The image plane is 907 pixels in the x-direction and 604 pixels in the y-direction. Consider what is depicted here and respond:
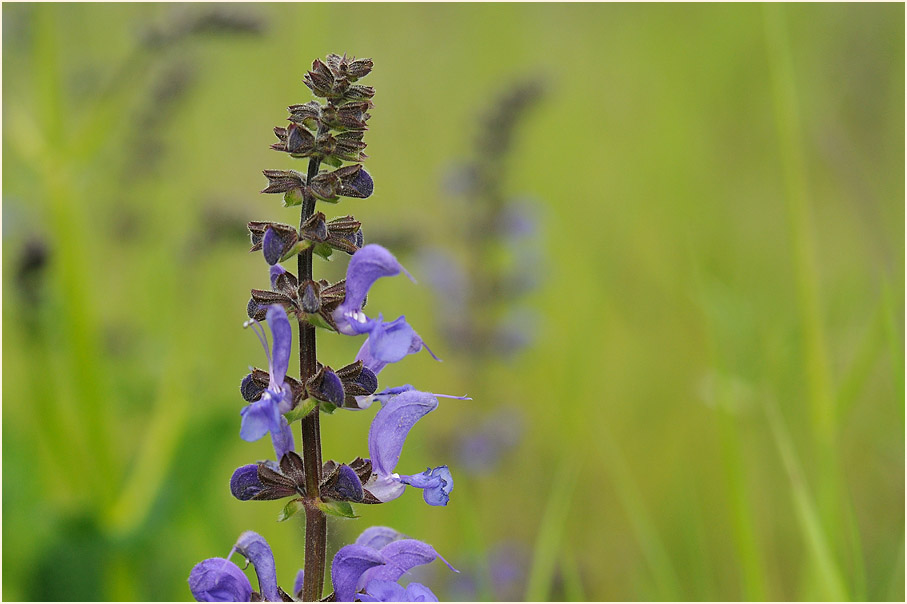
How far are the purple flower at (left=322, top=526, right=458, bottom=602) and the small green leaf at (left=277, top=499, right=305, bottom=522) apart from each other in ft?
0.34

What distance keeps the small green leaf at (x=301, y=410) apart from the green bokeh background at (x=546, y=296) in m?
0.89

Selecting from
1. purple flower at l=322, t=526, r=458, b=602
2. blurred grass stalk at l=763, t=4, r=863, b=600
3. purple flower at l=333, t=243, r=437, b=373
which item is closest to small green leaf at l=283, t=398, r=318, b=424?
purple flower at l=333, t=243, r=437, b=373

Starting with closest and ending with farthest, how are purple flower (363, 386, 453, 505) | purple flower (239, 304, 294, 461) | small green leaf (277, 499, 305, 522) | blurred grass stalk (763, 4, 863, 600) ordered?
purple flower (239, 304, 294, 461), small green leaf (277, 499, 305, 522), purple flower (363, 386, 453, 505), blurred grass stalk (763, 4, 863, 600)

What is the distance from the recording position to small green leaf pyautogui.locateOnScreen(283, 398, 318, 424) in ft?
3.87

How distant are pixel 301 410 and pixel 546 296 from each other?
455 cm

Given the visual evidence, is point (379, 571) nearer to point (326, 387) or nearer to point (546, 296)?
point (326, 387)

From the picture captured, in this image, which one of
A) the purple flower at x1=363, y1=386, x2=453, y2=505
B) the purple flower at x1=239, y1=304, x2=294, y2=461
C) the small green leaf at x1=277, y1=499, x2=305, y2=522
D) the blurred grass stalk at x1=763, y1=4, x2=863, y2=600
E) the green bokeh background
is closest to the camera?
the purple flower at x1=239, y1=304, x2=294, y2=461

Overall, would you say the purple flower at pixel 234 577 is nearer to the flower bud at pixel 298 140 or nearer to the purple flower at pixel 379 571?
the purple flower at pixel 379 571

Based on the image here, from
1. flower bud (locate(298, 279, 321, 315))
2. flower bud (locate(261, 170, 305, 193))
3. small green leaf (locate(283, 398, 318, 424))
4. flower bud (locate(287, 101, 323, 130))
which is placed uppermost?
flower bud (locate(287, 101, 323, 130))

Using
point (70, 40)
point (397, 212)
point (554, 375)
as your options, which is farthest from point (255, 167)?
point (554, 375)

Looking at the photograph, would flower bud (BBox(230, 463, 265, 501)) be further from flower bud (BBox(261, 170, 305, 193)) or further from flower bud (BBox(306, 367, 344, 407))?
flower bud (BBox(261, 170, 305, 193))

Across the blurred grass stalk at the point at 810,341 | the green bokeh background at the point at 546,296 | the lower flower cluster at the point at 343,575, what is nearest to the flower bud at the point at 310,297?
the lower flower cluster at the point at 343,575

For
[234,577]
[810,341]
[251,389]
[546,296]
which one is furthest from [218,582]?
[546,296]

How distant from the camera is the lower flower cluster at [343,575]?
1.22 m
